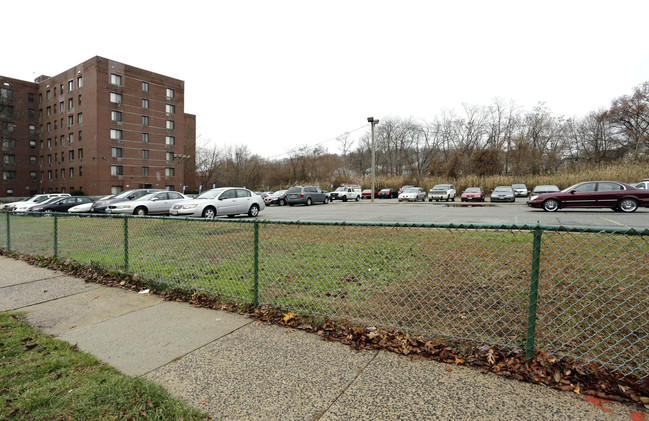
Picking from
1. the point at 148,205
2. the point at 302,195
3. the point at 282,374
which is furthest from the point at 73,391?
the point at 302,195

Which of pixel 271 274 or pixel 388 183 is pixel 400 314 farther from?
pixel 388 183

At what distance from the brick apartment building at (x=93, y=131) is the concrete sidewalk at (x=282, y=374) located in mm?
53858

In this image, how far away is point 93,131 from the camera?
158ft

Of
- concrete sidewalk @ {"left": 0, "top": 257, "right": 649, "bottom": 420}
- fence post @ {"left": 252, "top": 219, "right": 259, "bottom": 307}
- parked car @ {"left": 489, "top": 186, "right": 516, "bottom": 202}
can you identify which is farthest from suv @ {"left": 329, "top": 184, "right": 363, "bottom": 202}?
concrete sidewalk @ {"left": 0, "top": 257, "right": 649, "bottom": 420}

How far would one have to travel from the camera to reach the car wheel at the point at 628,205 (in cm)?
1431

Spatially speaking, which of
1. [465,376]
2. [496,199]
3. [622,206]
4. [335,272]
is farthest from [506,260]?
[496,199]

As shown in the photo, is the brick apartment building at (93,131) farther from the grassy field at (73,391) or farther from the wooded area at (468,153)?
the grassy field at (73,391)

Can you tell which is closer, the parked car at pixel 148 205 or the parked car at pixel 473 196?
the parked car at pixel 148 205

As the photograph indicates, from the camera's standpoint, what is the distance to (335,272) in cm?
557

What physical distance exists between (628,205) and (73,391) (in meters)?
19.2

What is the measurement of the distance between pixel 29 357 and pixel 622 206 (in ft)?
63.7

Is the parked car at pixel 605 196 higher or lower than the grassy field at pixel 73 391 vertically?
higher

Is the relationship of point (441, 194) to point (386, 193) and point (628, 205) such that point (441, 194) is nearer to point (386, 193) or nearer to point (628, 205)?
point (386, 193)

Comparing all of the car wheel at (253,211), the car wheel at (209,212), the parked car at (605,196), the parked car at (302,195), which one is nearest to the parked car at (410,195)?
the parked car at (302,195)
